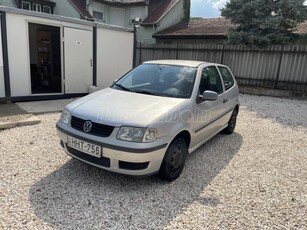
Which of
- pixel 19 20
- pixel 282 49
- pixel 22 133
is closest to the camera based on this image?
pixel 22 133

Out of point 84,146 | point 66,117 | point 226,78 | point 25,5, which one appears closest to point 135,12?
point 25,5

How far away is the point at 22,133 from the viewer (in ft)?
15.0

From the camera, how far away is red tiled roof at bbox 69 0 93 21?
16.5m

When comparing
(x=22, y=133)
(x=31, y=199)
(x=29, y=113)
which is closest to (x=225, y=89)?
(x=31, y=199)

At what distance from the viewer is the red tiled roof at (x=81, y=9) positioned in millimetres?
16522

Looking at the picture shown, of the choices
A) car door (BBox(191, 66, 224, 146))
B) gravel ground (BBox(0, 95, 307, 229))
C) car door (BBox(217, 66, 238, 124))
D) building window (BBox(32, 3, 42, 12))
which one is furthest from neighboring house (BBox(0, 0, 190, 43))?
gravel ground (BBox(0, 95, 307, 229))

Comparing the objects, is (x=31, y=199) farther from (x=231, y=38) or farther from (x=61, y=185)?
→ (x=231, y=38)

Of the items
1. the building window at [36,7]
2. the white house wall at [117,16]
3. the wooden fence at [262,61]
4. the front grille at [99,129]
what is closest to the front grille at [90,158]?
the front grille at [99,129]

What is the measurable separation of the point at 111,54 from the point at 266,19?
25.4ft

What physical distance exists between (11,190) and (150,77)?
97.8 inches

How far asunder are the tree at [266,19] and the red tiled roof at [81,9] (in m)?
9.69

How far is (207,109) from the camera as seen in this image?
3771mm

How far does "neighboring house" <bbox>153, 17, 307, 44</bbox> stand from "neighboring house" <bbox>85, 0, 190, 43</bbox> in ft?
2.49

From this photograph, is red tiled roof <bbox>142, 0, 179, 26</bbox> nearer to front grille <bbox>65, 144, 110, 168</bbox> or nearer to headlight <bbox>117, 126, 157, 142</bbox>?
front grille <bbox>65, 144, 110, 168</bbox>
